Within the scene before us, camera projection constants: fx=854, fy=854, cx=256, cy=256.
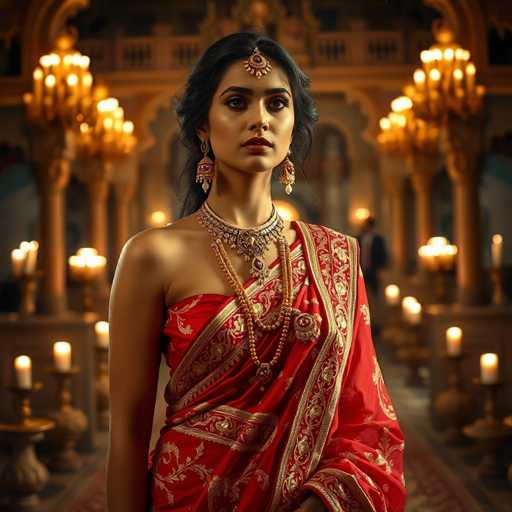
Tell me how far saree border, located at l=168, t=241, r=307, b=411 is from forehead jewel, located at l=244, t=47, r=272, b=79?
0.41 metres

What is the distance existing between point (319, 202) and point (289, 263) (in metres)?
18.3

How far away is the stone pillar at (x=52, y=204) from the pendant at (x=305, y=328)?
18.9ft

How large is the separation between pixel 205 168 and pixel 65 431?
482 cm

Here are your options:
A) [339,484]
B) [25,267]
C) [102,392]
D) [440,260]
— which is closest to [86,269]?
[102,392]

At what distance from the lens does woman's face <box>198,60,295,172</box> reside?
1.67 meters

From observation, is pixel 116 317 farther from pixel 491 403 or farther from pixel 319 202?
pixel 319 202

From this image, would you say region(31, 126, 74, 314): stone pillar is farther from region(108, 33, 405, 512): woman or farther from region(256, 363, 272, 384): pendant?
region(256, 363, 272, 384): pendant

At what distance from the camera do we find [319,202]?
19969 mm

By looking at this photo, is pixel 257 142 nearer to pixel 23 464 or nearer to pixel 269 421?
pixel 269 421

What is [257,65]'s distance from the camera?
1683 millimetres

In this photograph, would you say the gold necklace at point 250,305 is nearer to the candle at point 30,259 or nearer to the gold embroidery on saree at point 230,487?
the gold embroidery on saree at point 230,487

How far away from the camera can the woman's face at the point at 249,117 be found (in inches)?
65.6

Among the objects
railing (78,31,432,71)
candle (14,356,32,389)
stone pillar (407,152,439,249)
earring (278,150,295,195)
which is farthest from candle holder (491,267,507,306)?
railing (78,31,432,71)

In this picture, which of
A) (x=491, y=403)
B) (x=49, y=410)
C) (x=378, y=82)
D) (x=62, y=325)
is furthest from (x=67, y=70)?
(x=378, y=82)
